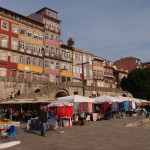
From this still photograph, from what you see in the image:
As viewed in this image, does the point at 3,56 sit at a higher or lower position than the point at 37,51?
lower

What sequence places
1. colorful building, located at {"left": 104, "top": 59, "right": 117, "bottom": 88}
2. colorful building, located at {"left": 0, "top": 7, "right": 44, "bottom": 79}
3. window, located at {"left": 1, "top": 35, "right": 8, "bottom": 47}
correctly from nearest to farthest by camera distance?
window, located at {"left": 1, "top": 35, "right": 8, "bottom": 47}
colorful building, located at {"left": 0, "top": 7, "right": 44, "bottom": 79}
colorful building, located at {"left": 104, "top": 59, "right": 117, "bottom": 88}

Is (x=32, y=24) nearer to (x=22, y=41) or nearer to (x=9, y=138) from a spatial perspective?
(x=22, y=41)

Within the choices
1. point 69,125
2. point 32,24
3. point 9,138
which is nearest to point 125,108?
point 69,125

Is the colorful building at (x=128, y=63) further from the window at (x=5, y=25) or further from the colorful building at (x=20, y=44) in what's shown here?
the window at (x=5, y=25)

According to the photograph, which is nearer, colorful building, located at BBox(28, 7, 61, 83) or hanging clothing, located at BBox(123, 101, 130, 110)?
hanging clothing, located at BBox(123, 101, 130, 110)

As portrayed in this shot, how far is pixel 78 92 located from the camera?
3781 centimetres

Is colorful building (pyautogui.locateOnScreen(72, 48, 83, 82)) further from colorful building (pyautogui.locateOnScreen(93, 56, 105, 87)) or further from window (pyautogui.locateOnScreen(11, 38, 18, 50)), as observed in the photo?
window (pyautogui.locateOnScreen(11, 38, 18, 50))

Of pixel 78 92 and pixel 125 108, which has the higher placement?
pixel 78 92

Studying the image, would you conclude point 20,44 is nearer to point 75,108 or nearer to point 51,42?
point 51,42

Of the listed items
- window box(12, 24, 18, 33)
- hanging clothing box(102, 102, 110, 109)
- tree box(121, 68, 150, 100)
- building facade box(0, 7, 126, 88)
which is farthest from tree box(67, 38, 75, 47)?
hanging clothing box(102, 102, 110, 109)

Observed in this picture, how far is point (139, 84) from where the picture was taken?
182 ft

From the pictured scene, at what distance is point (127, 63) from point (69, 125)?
65.5m

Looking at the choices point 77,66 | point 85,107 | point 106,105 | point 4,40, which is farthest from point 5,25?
point 85,107

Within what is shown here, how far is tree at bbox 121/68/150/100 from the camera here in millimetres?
54500
